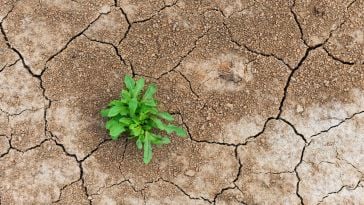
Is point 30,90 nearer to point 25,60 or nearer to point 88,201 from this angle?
point 25,60

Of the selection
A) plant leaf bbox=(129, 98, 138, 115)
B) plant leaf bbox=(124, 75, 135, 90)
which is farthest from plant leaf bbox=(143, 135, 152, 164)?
plant leaf bbox=(124, 75, 135, 90)

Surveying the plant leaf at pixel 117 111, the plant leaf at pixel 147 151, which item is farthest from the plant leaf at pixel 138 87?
the plant leaf at pixel 147 151

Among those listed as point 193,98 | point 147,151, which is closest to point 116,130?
point 147,151

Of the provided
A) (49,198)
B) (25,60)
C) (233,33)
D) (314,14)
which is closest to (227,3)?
(233,33)

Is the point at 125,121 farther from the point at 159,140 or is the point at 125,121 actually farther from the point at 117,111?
the point at 159,140

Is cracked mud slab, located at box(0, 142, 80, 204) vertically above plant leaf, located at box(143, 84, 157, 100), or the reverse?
plant leaf, located at box(143, 84, 157, 100)

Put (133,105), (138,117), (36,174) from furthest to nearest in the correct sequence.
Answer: (36,174), (138,117), (133,105)

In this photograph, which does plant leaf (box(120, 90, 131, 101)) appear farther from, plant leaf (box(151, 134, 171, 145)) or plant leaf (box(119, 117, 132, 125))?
plant leaf (box(151, 134, 171, 145))
